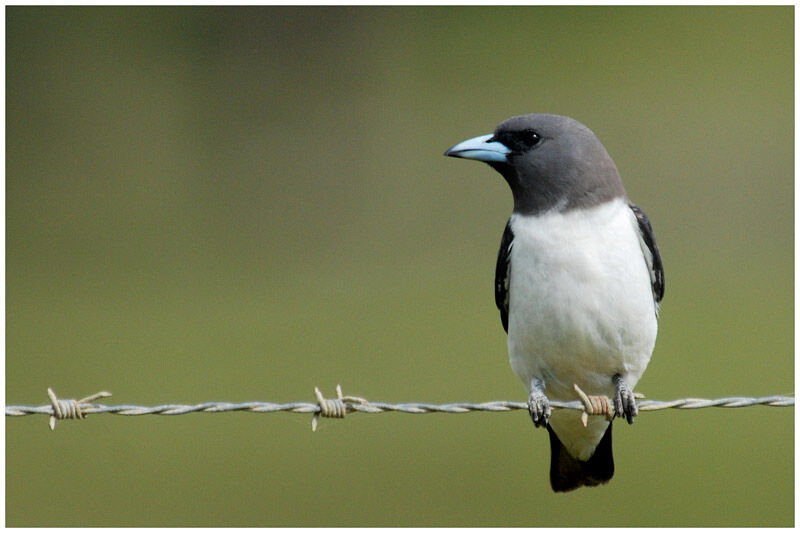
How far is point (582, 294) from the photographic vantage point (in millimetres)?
6016

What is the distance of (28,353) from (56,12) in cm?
969

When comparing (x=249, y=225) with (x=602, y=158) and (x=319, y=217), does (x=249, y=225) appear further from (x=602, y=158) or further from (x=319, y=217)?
(x=602, y=158)

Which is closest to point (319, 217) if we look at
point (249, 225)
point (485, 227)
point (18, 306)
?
point (249, 225)

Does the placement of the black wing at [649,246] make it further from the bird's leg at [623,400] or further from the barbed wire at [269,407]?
the barbed wire at [269,407]

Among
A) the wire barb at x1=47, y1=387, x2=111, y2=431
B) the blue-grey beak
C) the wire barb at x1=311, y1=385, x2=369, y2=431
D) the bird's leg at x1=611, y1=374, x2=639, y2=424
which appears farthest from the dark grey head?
the wire barb at x1=47, y1=387, x2=111, y2=431

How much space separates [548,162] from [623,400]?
1222mm

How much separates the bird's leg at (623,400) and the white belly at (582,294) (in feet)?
0.21

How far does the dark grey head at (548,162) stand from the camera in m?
6.26

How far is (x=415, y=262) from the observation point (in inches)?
711

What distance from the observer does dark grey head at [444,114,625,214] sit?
6.26m

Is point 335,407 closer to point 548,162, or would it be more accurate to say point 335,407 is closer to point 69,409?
point 69,409

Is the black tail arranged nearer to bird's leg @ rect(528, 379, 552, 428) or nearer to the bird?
the bird

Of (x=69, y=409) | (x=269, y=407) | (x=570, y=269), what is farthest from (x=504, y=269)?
(x=69, y=409)

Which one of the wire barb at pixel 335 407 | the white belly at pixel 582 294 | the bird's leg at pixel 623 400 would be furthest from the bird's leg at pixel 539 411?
the wire barb at pixel 335 407
